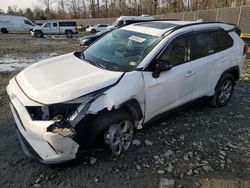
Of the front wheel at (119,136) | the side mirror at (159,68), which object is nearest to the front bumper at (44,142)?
the front wheel at (119,136)

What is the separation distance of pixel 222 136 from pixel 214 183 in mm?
1242

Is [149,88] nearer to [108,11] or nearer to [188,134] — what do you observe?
[188,134]

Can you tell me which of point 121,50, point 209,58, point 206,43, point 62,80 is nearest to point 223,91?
point 209,58

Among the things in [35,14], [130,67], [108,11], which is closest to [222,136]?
[130,67]

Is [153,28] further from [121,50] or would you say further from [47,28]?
[47,28]

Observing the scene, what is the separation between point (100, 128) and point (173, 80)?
1.41 metres

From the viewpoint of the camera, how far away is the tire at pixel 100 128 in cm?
308

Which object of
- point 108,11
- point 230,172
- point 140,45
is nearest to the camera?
point 230,172

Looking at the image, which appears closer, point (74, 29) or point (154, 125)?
point (154, 125)

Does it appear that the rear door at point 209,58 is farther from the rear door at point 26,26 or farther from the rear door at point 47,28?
the rear door at point 26,26

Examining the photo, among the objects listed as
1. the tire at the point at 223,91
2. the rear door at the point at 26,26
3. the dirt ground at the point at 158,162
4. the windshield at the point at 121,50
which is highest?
the windshield at the point at 121,50

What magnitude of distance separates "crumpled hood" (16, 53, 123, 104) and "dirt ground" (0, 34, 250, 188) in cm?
85

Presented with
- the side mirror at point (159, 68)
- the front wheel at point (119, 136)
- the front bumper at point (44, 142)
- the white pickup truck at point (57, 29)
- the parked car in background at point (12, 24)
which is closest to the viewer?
the front bumper at point (44, 142)

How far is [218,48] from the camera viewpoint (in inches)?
195
